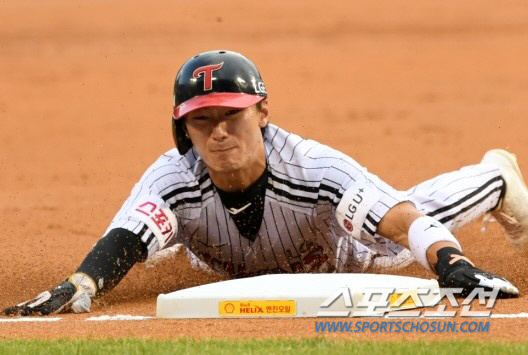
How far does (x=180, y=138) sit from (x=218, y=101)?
46 cm

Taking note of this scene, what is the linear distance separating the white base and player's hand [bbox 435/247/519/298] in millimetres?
91

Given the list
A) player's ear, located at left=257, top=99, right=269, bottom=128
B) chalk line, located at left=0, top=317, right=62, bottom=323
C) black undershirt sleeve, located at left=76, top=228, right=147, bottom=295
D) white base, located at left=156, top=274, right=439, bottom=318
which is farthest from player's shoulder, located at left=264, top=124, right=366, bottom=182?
chalk line, located at left=0, top=317, right=62, bottom=323

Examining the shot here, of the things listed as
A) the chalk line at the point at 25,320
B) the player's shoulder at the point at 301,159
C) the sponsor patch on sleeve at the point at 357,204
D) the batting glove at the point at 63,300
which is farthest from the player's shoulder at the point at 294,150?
the chalk line at the point at 25,320

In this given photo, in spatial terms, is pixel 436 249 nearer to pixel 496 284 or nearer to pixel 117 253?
pixel 496 284

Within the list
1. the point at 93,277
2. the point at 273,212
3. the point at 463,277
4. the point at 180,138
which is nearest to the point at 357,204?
the point at 273,212

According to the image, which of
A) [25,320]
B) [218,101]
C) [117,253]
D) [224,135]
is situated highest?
[218,101]

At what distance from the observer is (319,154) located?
618cm

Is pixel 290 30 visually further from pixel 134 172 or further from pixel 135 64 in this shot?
pixel 134 172

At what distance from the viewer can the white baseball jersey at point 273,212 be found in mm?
Answer: 6039

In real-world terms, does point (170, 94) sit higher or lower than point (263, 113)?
lower

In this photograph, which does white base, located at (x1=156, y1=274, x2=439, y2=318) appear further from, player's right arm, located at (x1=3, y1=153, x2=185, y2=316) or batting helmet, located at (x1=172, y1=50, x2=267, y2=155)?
batting helmet, located at (x1=172, y1=50, x2=267, y2=155)

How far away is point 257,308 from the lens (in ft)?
17.6

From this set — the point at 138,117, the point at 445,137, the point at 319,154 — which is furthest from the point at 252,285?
the point at 138,117

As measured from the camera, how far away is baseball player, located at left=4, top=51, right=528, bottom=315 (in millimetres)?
5789
